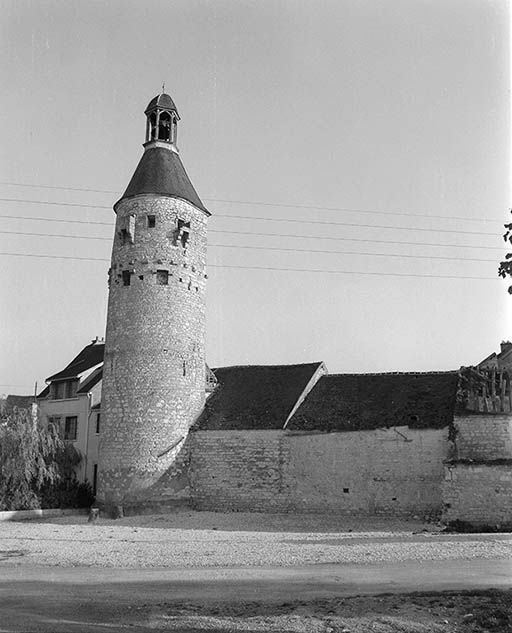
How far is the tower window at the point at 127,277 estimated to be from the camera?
97.1 ft

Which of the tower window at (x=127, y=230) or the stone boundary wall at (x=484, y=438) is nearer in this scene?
the stone boundary wall at (x=484, y=438)

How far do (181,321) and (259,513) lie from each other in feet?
28.7

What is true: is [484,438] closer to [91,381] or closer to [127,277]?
[127,277]

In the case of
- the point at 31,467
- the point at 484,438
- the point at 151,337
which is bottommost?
the point at 31,467

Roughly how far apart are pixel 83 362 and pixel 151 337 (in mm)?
10205

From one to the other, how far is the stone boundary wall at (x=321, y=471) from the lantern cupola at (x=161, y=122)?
1416 cm

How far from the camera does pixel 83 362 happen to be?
123ft

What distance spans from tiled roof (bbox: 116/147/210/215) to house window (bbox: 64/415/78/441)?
472 inches

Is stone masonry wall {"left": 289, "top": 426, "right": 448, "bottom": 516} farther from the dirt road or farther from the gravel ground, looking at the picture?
the dirt road

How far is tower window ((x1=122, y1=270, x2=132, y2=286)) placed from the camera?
29.6 metres

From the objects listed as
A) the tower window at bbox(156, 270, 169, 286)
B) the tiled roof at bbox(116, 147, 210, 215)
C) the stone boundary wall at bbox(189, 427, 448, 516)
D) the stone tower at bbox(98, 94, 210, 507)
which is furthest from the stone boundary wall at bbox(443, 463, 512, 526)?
the tiled roof at bbox(116, 147, 210, 215)

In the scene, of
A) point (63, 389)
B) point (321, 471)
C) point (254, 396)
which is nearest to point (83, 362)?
point (63, 389)

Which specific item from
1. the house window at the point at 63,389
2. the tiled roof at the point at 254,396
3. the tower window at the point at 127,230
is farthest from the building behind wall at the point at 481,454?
the house window at the point at 63,389

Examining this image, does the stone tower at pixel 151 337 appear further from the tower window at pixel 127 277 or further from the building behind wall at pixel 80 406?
the building behind wall at pixel 80 406
